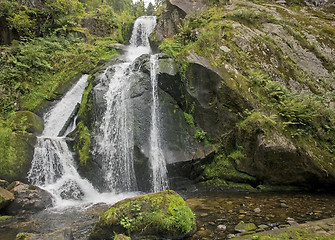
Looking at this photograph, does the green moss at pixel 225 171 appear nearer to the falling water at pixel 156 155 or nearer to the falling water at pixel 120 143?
the falling water at pixel 156 155

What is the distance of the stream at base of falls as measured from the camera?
4820 millimetres

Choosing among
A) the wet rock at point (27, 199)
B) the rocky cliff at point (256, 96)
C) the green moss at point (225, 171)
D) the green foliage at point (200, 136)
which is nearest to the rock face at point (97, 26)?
the rocky cliff at point (256, 96)

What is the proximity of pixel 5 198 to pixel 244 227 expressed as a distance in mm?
6700

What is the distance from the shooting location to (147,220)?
4258mm

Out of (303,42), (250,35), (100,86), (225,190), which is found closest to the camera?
(225,190)

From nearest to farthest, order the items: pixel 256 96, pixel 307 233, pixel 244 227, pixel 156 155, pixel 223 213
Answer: pixel 307 233
pixel 244 227
pixel 223 213
pixel 156 155
pixel 256 96

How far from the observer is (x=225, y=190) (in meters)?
7.69

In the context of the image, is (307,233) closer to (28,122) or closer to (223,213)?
(223,213)

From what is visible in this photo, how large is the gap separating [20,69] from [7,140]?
4.63 m

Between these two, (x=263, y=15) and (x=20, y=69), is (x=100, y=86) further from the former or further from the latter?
(x=263, y=15)

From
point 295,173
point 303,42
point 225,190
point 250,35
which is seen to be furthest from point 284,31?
point 225,190

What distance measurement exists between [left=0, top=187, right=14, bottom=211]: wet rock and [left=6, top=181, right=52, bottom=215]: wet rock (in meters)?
0.13

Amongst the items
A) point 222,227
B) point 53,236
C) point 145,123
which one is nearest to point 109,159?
point 145,123

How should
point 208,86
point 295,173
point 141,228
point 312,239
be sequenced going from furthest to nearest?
point 208,86, point 295,173, point 141,228, point 312,239
